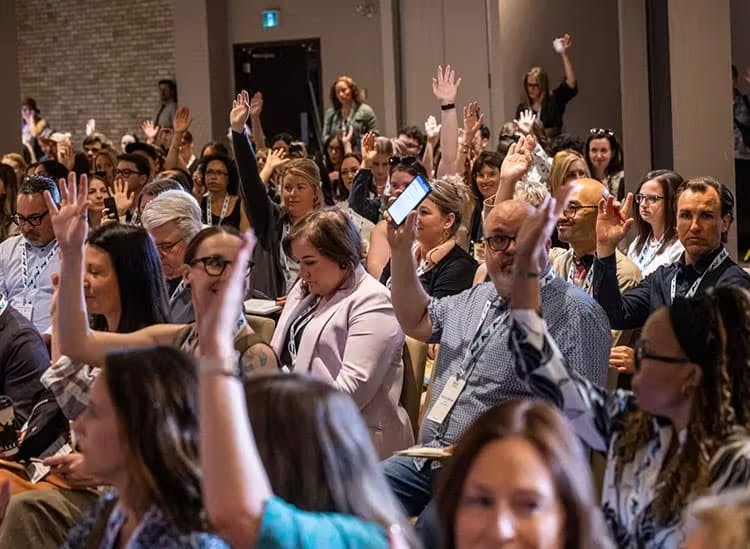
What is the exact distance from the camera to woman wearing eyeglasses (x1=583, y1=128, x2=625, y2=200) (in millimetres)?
8586

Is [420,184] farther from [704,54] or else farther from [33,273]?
[704,54]

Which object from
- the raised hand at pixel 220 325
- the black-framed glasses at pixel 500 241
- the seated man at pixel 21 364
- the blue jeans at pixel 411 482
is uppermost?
the black-framed glasses at pixel 500 241

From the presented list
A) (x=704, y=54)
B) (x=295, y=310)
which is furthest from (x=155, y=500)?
(x=704, y=54)

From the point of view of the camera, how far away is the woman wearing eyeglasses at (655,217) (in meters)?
5.69

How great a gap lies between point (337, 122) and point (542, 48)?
213 cm

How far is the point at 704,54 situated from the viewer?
7.76m

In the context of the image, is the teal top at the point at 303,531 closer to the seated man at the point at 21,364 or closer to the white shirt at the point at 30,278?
the seated man at the point at 21,364

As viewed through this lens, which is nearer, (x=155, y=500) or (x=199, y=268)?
(x=155, y=500)

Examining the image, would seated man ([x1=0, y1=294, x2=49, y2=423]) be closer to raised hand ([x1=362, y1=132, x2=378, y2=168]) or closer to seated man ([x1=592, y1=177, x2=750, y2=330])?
seated man ([x1=592, y1=177, x2=750, y2=330])

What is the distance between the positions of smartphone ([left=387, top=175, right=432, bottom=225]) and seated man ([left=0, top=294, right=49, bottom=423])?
4.19ft

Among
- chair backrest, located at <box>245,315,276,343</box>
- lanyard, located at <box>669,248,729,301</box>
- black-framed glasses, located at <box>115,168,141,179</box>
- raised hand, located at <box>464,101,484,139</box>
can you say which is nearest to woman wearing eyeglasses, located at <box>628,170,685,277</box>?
lanyard, located at <box>669,248,729,301</box>

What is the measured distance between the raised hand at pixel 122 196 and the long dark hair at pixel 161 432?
4.55 meters

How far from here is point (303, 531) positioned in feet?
6.19

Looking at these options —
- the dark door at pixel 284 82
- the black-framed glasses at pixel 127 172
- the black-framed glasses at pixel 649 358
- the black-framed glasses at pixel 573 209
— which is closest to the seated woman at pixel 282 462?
the black-framed glasses at pixel 649 358
